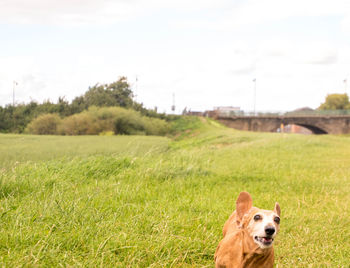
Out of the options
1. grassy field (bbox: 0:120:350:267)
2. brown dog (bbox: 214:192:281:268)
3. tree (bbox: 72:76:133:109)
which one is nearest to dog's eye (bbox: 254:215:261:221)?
brown dog (bbox: 214:192:281:268)

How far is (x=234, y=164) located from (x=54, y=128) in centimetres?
1756

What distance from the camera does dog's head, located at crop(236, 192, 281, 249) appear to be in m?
2.39

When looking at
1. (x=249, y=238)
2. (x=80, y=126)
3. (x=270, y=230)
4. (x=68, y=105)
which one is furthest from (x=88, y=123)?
(x=270, y=230)

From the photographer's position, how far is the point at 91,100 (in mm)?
31156

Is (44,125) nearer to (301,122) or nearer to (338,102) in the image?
(301,122)

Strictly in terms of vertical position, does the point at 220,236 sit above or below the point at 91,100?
below

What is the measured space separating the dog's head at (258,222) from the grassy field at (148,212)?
127 centimetres

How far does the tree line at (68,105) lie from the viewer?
27.3m

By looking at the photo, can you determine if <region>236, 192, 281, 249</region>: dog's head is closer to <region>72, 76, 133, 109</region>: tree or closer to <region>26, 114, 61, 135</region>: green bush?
<region>26, 114, 61, 135</region>: green bush

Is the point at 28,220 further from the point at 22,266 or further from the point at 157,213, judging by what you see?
the point at 157,213

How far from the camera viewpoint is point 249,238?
2.63 metres

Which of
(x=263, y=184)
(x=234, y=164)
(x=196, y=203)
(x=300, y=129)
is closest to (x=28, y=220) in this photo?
(x=196, y=203)

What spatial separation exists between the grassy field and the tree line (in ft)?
62.6

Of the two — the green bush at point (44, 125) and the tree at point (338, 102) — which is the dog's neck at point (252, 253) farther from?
the tree at point (338, 102)
